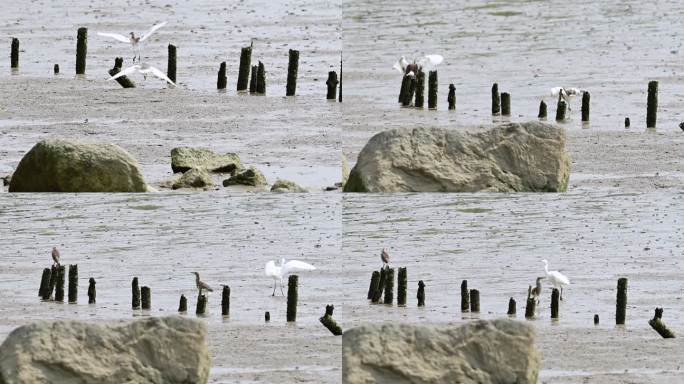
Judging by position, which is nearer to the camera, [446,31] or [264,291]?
[264,291]

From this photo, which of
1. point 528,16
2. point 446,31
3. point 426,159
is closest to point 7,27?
point 446,31

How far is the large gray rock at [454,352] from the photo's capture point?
2106cm

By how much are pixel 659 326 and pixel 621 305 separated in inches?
61.9

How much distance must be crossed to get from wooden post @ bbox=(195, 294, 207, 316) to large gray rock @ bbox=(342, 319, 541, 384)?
7.95m

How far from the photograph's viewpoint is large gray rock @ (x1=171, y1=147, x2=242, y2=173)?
28250 millimetres

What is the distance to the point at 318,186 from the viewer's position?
1113 inches

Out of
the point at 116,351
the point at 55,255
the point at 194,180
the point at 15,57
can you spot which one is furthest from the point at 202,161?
the point at 15,57

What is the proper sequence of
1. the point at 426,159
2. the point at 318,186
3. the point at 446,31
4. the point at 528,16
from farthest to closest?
the point at 528,16
the point at 446,31
the point at 318,186
the point at 426,159

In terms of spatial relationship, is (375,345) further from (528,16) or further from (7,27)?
(528,16)

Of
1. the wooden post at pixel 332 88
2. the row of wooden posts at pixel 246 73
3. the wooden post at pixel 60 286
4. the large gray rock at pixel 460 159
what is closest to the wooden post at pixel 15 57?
the row of wooden posts at pixel 246 73

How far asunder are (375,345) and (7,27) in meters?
27.9

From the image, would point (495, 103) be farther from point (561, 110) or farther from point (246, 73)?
point (246, 73)

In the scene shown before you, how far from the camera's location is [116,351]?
2138cm

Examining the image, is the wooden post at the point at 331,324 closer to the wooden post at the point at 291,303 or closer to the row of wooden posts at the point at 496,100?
the wooden post at the point at 291,303
